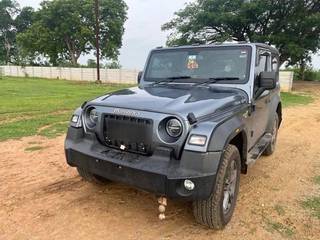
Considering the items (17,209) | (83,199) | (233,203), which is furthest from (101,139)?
(233,203)

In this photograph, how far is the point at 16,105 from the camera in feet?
39.8

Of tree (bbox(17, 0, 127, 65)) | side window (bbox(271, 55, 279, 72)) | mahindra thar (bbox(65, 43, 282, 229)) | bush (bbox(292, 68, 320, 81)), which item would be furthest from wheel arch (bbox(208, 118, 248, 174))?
tree (bbox(17, 0, 127, 65))

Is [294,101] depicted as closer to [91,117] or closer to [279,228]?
[279,228]

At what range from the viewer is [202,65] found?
179 inches

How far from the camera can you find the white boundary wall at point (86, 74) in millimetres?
20547

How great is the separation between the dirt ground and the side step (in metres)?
0.46

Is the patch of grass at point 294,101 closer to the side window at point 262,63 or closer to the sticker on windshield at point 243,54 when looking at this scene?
the side window at point 262,63

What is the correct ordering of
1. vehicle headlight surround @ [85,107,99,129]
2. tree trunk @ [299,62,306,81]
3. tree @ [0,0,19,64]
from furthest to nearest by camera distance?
1. tree @ [0,0,19,64]
2. tree trunk @ [299,62,306,81]
3. vehicle headlight surround @ [85,107,99,129]

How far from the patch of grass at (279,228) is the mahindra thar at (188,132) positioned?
0.42 meters

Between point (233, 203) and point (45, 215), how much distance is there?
2033mm

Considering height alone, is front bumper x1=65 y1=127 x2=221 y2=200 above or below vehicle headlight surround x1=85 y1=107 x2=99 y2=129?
below

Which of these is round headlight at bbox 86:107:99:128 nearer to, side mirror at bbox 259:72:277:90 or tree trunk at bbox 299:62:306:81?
side mirror at bbox 259:72:277:90

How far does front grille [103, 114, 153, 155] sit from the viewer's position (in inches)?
127

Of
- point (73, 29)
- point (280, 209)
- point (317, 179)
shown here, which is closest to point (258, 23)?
point (317, 179)
